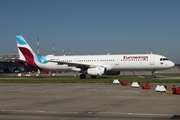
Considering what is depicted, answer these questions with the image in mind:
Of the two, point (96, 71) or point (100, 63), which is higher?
point (100, 63)

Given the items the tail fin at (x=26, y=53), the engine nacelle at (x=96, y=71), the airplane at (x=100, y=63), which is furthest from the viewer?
the tail fin at (x=26, y=53)

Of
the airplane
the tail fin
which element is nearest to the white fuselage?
the airplane

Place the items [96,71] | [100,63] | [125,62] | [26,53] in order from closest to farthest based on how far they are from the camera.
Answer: [96,71]
[125,62]
[100,63]
[26,53]

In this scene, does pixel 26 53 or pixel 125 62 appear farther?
pixel 26 53

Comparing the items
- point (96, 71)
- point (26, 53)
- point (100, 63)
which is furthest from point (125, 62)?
point (26, 53)

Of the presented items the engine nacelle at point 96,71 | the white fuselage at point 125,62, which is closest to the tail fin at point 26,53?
the white fuselage at point 125,62

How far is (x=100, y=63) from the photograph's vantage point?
162 feet

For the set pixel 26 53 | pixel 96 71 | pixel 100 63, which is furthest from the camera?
pixel 26 53

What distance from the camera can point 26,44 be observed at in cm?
5488

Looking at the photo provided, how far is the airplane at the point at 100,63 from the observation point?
4694 centimetres

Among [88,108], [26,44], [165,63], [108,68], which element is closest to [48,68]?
[26,44]

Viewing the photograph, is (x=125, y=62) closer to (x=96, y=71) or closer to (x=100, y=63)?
(x=100, y=63)

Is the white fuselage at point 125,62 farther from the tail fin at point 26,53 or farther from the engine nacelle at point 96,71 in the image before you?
the tail fin at point 26,53

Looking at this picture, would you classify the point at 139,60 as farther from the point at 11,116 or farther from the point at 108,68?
the point at 11,116
